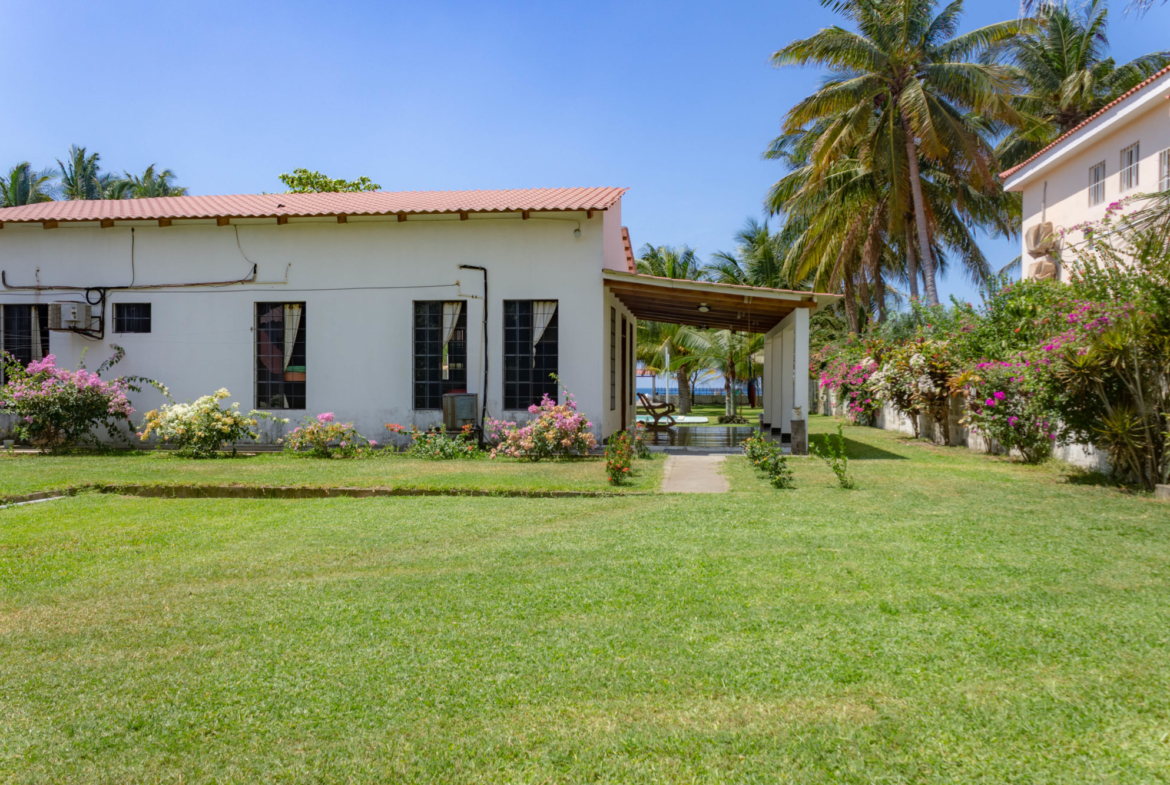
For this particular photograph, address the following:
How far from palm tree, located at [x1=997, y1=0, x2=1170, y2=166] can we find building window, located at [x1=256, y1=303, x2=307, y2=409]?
78.8 ft

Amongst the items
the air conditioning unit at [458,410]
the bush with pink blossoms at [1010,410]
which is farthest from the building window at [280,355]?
the bush with pink blossoms at [1010,410]

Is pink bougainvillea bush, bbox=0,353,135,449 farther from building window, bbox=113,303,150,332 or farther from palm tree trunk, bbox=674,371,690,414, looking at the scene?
palm tree trunk, bbox=674,371,690,414

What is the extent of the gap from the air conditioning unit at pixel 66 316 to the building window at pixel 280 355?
3.32 metres

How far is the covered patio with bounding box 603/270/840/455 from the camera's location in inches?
502

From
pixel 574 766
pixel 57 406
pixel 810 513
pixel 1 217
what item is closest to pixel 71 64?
pixel 1 217

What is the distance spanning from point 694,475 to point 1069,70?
25.7 meters

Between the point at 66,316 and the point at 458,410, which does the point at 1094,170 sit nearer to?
the point at 458,410

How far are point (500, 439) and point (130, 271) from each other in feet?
26.5

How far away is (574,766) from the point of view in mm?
2680

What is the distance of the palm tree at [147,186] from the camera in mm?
38031

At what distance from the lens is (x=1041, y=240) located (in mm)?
16984

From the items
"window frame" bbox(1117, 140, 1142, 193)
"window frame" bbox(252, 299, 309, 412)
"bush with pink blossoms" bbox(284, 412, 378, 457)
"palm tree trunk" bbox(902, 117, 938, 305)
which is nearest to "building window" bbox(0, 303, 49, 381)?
"window frame" bbox(252, 299, 309, 412)

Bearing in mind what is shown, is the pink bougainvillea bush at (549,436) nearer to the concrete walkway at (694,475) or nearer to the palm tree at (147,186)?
the concrete walkway at (694,475)

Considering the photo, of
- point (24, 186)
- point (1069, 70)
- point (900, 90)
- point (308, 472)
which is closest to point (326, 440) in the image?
point (308, 472)
